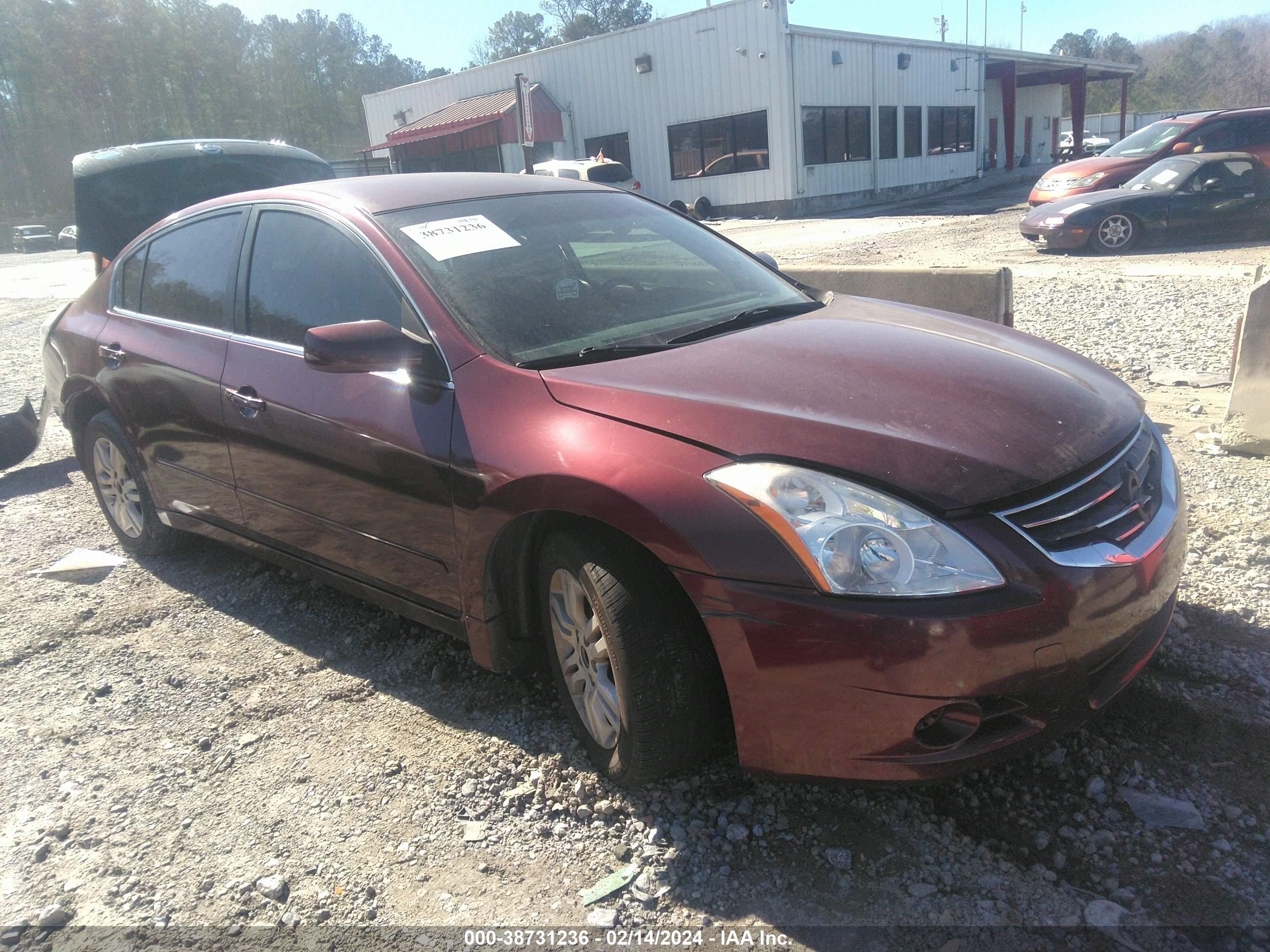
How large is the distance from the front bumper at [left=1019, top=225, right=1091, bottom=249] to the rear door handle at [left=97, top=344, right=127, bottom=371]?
1167cm

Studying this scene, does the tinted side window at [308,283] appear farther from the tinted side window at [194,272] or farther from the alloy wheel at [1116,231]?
the alloy wheel at [1116,231]

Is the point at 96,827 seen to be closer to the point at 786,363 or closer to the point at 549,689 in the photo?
the point at 549,689

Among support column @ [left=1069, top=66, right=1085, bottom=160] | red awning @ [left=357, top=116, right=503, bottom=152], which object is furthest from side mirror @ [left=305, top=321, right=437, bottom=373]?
support column @ [left=1069, top=66, right=1085, bottom=160]

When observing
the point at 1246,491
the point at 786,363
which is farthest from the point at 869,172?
the point at 786,363

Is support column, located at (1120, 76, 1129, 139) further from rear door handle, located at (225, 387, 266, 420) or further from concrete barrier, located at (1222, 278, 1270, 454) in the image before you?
rear door handle, located at (225, 387, 266, 420)

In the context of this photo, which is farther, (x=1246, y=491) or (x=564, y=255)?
(x=1246, y=491)

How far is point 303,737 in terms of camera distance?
303cm

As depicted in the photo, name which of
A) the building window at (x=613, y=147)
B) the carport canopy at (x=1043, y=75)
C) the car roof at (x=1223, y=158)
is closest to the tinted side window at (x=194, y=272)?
the car roof at (x=1223, y=158)

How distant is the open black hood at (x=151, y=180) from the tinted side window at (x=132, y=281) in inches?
124

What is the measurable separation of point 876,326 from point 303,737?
230 centimetres

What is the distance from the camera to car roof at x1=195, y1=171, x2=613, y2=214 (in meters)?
3.31

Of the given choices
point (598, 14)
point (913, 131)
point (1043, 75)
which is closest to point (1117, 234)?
point (913, 131)

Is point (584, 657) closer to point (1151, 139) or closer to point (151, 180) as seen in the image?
point (151, 180)

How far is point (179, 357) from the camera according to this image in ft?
12.4
